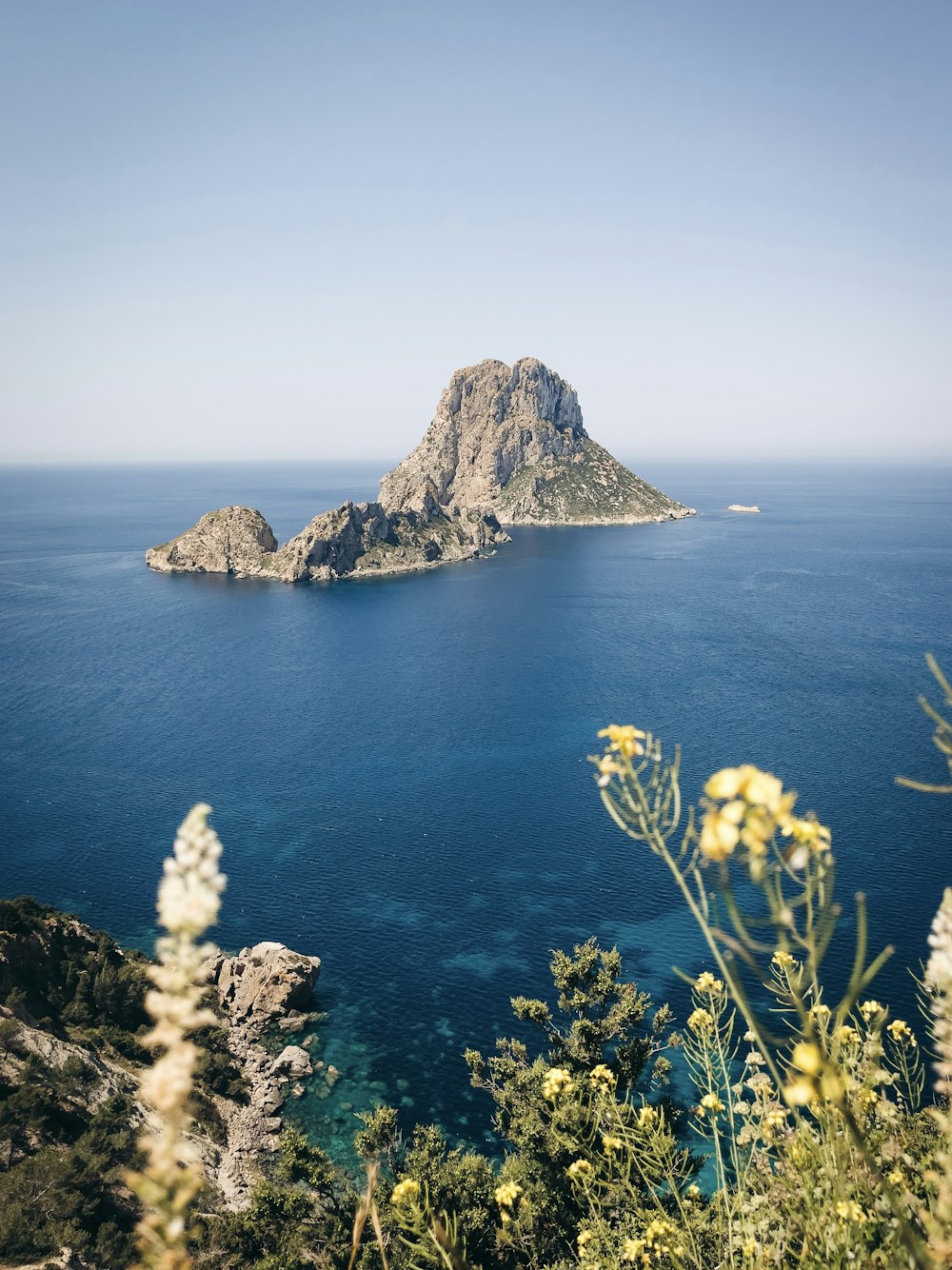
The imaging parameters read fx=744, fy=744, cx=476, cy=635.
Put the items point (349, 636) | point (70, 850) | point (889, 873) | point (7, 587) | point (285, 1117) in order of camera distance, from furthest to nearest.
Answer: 1. point (7, 587)
2. point (349, 636)
3. point (70, 850)
4. point (889, 873)
5. point (285, 1117)

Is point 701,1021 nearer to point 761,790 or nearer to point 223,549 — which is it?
point 761,790

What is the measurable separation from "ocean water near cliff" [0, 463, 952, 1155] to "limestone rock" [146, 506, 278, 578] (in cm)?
3049

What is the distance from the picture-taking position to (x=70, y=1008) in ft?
144

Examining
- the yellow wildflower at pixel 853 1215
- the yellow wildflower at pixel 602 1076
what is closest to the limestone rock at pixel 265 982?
the yellow wildflower at pixel 602 1076

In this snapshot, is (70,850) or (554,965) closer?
(554,965)

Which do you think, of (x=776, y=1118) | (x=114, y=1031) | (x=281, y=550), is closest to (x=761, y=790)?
(x=776, y=1118)

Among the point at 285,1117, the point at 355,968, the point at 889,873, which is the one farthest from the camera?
the point at 889,873

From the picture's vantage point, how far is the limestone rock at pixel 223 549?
18100cm

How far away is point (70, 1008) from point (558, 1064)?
103 feet

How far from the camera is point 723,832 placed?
4.01 m

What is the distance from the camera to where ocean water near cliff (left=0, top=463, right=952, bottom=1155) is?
50.8m

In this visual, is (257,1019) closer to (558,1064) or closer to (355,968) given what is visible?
(355,968)

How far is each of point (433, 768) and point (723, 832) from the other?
76.0 metres

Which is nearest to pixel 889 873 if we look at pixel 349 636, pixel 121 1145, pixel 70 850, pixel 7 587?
pixel 121 1145
